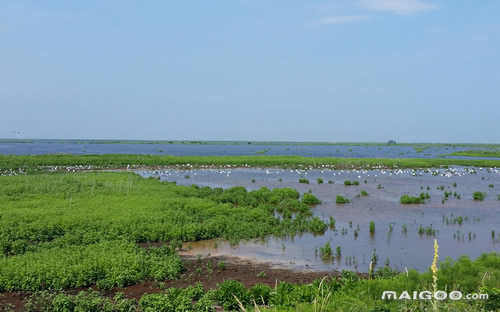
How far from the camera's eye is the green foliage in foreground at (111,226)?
10.5m

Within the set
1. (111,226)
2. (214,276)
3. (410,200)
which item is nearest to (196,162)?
(410,200)

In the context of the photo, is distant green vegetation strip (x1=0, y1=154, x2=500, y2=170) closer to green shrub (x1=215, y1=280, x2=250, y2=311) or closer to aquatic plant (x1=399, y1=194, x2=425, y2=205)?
aquatic plant (x1=399, y1=194, x2=425, y2=205)

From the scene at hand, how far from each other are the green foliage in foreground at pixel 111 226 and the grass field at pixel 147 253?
0.04 metres

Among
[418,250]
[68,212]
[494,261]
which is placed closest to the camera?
[494,261]

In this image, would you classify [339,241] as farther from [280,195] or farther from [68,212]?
[68,212]

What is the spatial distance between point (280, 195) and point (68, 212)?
12.9 m

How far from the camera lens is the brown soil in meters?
9.73

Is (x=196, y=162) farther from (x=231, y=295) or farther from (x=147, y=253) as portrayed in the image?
(x=231, y=295)

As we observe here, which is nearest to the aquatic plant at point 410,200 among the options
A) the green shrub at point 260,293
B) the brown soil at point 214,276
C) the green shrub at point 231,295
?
the brown soil at point 214,276

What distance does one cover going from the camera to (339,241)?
623 inches

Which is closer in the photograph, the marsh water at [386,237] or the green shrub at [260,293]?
the green shrub at [260,293]

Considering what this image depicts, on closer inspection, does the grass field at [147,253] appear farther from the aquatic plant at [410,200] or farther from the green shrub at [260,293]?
the aquatic plant at [410,200]

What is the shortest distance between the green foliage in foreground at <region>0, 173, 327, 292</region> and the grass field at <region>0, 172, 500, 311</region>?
0.04m

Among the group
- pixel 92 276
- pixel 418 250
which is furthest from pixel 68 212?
pixel 418 250
